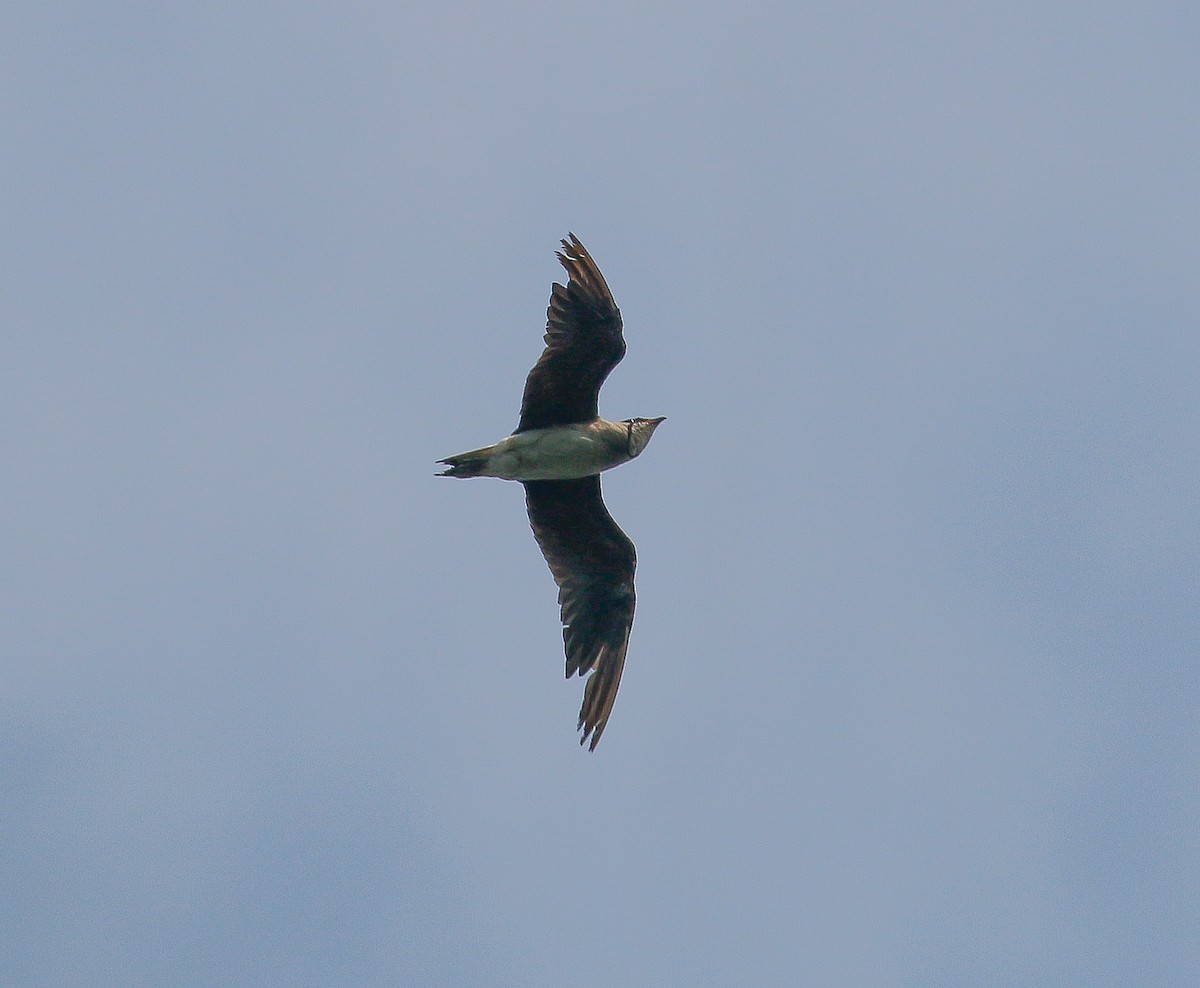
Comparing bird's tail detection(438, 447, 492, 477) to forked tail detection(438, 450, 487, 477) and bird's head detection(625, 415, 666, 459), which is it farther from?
bird's head detection(625, 415, 666, 459)

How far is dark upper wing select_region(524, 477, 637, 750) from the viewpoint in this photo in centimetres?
1783

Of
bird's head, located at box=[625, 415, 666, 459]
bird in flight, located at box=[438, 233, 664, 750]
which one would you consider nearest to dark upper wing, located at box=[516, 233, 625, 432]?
bird in flight, located at box=[438, 233, 664, 750]

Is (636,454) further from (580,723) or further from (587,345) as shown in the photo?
(580,723)

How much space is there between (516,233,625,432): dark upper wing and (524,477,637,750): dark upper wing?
3.77ft

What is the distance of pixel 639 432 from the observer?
1795cm

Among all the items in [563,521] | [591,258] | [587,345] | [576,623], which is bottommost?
[576,623]

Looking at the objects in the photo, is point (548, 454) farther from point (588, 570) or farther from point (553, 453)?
point (588, 570)

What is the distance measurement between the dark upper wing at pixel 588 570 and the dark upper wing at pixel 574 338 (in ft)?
3.77

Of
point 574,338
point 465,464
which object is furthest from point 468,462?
point 574,338

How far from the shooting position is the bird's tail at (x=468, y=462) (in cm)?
1695

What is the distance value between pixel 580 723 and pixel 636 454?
11.2 feet

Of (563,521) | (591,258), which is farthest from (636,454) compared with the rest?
(591,258)

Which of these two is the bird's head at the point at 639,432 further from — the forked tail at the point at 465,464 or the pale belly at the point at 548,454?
the forked tail at the point at 465,464

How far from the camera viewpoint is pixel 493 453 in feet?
55.8
